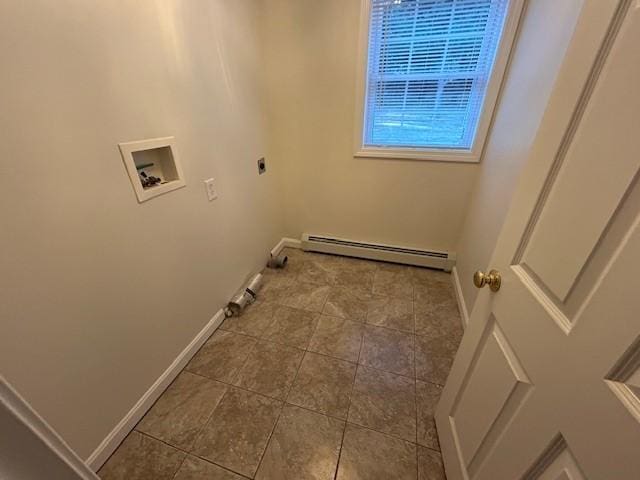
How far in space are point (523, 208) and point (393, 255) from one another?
1.79 m

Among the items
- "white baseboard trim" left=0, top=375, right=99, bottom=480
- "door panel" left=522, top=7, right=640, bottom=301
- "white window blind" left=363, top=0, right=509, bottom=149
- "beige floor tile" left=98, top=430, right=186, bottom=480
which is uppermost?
"white window blind" left=363, top=0, right=509, bottom=149

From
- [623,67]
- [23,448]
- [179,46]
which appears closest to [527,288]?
[623,67]

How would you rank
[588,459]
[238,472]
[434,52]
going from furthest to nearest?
1. [434,52]
2. [238,472]
3. [588,459]

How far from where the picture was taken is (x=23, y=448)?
1.06 ft

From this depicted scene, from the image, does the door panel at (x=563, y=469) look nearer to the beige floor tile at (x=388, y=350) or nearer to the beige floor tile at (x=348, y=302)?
the beige floor tile at (x=388, y=350)

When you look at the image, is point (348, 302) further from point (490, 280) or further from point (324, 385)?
point (490, 280)

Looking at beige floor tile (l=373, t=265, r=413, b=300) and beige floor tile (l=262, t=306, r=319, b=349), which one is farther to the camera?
beige floor tile (l=373, t=265, r=413, b=300)

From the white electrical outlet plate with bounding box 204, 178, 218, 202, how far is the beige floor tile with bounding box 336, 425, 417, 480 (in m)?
1.47

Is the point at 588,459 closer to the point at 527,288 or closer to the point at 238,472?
the point at 527,288

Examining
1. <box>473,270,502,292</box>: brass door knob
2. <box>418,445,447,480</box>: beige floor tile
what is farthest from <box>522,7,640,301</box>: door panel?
<box>418,445,447,480</box>: beige floor tile

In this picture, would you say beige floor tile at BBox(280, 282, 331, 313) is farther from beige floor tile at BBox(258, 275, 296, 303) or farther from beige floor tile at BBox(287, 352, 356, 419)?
beige floor tile at BBox(287, 352, 356, 419)

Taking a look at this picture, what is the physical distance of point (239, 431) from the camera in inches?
47.5

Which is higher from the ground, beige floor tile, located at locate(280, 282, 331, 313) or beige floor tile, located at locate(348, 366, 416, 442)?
beige floor tile, located at locate(280, 282, 331, 313)

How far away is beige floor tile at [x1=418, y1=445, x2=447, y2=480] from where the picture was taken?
1.06m
